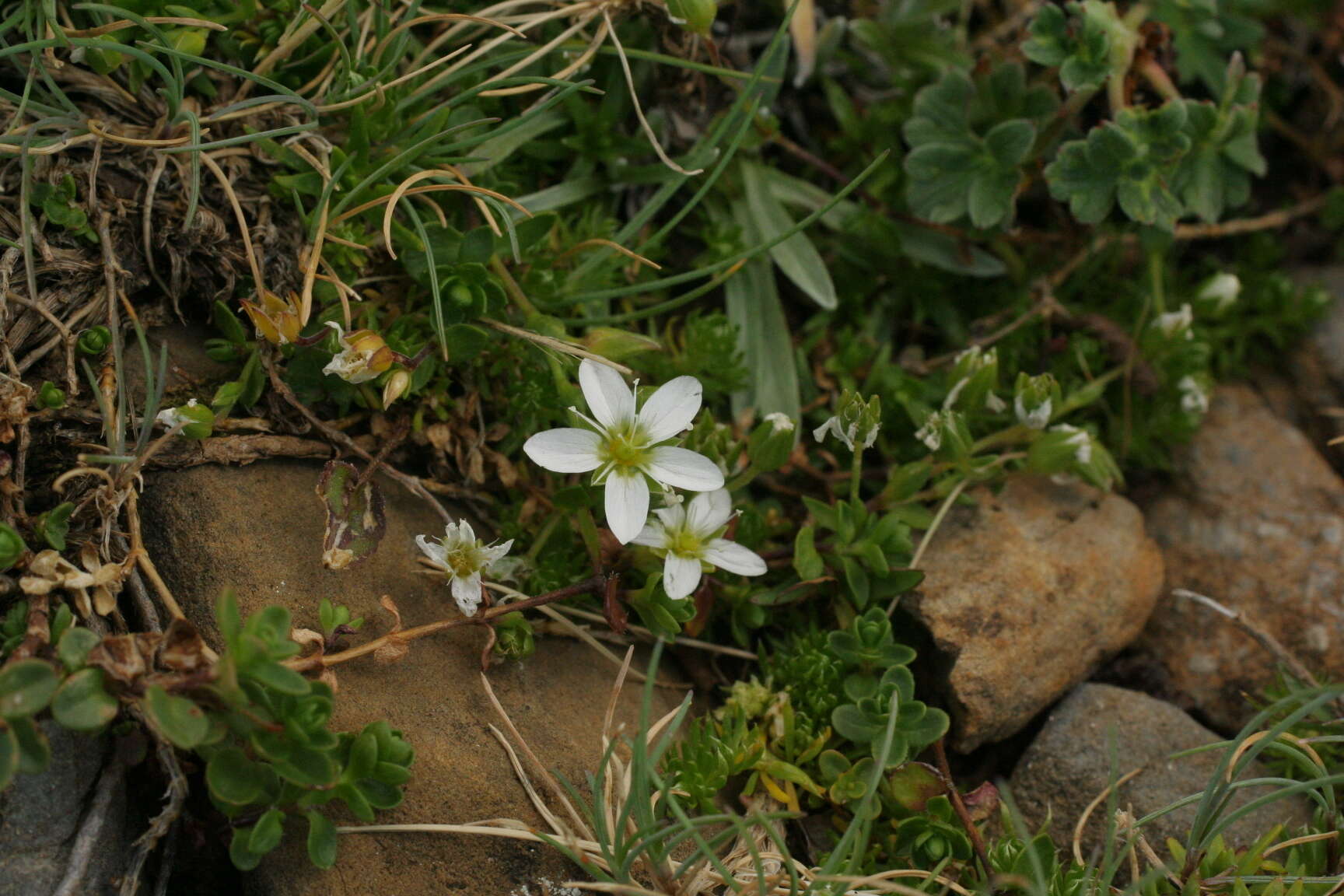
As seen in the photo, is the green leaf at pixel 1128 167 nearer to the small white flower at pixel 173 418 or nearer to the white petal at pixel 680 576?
the white petal at pixel 680 576

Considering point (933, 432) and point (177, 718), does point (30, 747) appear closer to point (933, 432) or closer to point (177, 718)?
point (177, 718)

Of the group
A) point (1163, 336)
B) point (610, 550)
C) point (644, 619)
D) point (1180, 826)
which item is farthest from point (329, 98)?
point (1180, 826)

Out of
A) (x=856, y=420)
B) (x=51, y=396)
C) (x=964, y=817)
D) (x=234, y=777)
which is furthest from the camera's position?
(x=856, y=420)

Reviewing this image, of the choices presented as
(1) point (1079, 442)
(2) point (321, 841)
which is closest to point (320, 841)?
(2) point (321, 841)

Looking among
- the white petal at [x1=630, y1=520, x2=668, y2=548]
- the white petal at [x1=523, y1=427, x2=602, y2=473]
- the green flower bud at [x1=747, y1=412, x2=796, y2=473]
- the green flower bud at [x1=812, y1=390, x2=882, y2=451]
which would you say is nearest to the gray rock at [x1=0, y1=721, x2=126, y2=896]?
the white petal at [x1=523, y1=427, x2=602, y2=473]

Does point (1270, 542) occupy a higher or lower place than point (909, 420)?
lower

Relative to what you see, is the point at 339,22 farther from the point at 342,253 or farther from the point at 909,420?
the point at 909,420

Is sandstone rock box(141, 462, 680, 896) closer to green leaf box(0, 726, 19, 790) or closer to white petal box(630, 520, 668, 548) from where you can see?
white petal box(630, 520, 668, 548)
